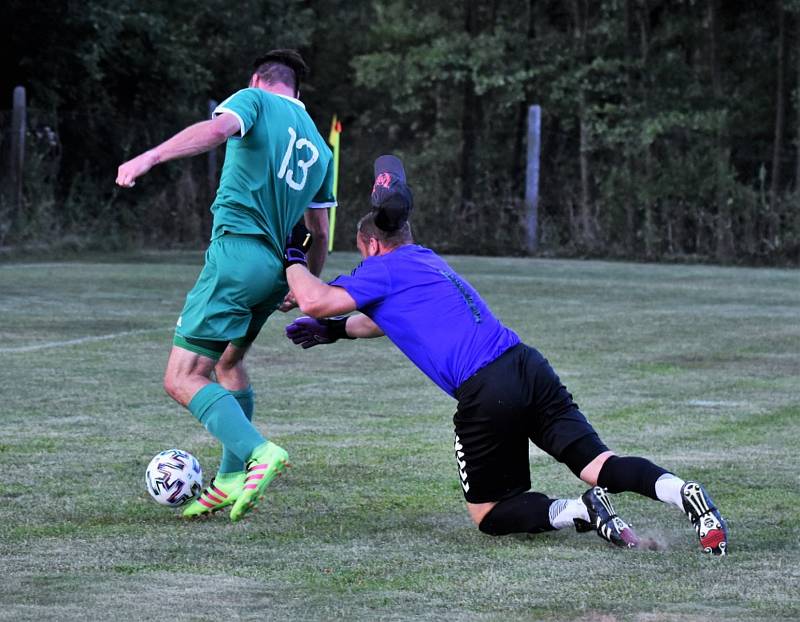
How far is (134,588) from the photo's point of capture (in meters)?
5.22

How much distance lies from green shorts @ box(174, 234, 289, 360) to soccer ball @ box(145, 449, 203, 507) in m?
0.47

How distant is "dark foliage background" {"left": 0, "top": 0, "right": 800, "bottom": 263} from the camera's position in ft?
94.9

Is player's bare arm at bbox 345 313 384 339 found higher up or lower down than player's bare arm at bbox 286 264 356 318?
lower down

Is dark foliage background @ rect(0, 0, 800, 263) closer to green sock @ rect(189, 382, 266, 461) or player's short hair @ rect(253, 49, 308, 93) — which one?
player's short hair @ rect(253, 49, 308, 93)

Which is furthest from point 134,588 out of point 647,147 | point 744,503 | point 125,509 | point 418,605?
point 647,147

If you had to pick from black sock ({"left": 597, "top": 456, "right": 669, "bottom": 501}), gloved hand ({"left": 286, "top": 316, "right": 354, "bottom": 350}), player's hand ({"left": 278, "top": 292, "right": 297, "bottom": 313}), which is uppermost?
player's hand ({"left": 278, "top": 292, "right": 297, "bottom": 313})

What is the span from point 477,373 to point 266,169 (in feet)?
4.19

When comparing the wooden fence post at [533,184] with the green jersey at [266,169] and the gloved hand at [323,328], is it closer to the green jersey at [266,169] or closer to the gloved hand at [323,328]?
the green jersey at [266,169]

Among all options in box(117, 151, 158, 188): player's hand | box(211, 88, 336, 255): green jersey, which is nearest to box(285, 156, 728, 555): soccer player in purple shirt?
box(211, 88, 336, 255): green jersey

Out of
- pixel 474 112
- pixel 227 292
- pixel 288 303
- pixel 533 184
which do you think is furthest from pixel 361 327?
pixel 474 112

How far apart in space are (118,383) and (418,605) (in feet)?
21.4

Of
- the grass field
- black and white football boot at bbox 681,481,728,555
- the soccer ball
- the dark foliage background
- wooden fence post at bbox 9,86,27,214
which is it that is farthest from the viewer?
the dark foliage background

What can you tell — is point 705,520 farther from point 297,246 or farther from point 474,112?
point 474,112

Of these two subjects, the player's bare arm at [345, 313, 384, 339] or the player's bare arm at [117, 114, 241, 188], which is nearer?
the player's bare arm at [117, 114, 241, 188]
